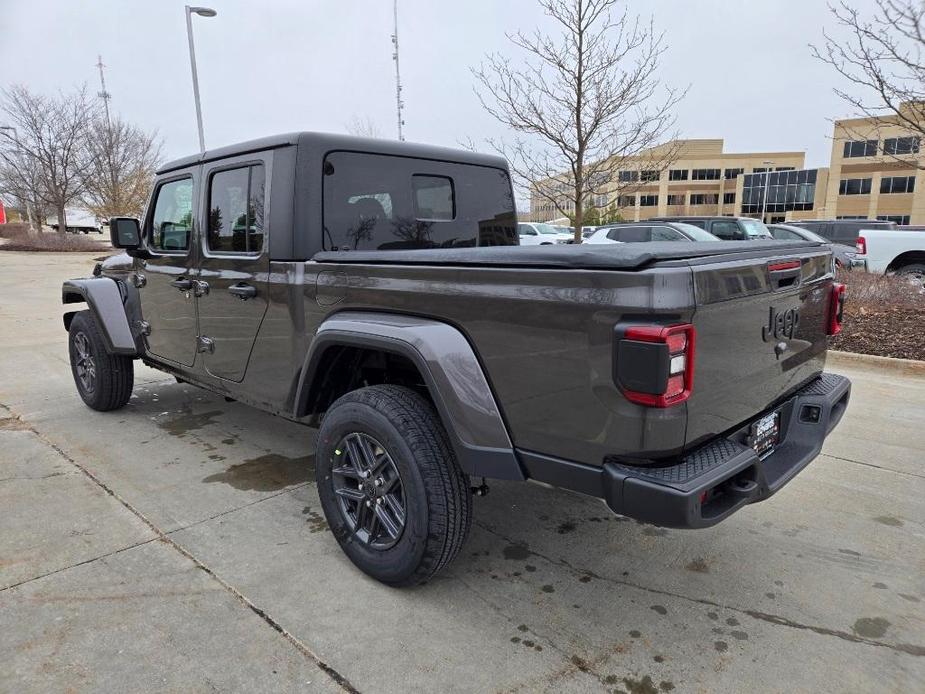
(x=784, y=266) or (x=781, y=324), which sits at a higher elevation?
(x=784, y=266)

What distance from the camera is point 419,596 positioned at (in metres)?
2.67

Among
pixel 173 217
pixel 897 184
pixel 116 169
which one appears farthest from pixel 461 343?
pixel 897 184

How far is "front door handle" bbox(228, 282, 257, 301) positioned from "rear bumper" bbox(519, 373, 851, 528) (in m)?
1.77

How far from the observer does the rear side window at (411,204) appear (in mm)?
3275

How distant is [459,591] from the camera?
2.71m

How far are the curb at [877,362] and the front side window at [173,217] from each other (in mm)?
6132

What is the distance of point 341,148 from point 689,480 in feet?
7.70

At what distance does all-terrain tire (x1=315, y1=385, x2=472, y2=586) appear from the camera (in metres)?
2.46

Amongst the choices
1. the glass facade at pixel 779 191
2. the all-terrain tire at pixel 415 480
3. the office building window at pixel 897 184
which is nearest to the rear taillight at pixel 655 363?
the all-terrain tire at pixel 415 480

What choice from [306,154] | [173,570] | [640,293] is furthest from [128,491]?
[640,293]

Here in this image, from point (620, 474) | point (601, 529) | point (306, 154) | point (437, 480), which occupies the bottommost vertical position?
point (601, 529)

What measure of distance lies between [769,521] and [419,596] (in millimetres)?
1904

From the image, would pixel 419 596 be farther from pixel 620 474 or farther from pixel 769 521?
pixel 769 521

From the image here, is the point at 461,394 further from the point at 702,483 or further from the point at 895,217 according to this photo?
the point at 895,217
